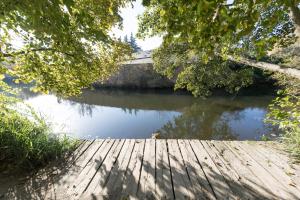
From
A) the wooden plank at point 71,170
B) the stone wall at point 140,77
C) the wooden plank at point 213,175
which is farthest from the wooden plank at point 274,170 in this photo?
the stone wall at point 140,77

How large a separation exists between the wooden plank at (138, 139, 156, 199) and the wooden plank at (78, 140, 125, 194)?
0.59 m

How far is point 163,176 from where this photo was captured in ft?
12.2

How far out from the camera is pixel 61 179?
3691 millimetres

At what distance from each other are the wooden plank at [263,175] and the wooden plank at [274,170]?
0.26 feet

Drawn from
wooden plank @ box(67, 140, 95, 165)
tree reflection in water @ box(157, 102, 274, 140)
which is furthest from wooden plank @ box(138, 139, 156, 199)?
tree reflection in water @ box(157, 102, 274, 140)

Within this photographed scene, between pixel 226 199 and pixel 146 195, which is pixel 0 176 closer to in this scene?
pixel 146 195

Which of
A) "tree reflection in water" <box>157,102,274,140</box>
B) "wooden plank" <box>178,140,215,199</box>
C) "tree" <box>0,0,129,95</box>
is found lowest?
"tree reflection in water" <box>157,102,274,140</box>

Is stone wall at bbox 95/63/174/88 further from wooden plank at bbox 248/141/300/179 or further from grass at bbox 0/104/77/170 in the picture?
grass at bbox 0/104/77/170

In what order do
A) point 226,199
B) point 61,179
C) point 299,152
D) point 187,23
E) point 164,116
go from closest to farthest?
point 187,23, point 226,199, point 61,179, point 299,152, point 164,116

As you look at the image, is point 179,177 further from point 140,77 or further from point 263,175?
point 140,77

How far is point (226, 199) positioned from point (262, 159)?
1.84 metres

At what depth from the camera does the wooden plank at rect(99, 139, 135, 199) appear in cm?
324

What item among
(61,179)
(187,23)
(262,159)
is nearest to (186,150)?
(262,159)

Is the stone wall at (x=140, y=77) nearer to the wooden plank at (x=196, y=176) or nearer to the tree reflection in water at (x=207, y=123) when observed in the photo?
the tree reflection in water at (x=207, y=123)
